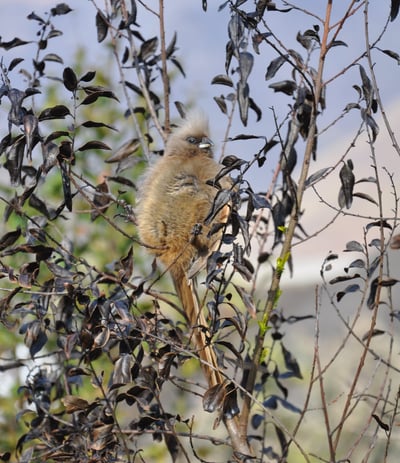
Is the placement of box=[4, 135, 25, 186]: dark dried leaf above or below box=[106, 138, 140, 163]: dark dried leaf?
below

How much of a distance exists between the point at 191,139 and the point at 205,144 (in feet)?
0.18

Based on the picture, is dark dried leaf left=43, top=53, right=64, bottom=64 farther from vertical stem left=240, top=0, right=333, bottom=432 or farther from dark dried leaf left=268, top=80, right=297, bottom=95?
vertical stem left=240, top=0, right=333, bottom=432

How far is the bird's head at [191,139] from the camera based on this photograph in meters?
2.55

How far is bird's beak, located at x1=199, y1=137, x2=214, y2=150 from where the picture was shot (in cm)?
261

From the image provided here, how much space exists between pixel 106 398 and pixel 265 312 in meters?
0.47

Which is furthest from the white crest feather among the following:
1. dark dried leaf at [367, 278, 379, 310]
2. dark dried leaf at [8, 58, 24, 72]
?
dark dried leaf at [367, 278, 379, 310]

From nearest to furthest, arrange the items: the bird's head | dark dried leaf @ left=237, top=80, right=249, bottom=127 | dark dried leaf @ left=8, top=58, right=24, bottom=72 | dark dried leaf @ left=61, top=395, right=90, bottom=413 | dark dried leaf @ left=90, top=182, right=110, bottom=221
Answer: dark dried leaf @ left=237, top=80, right=249, bottom=127
dark dried leaf @ left=61, top=395, right=90, bottom=413
dark dried leaf @ left=8, top=58, right=24, bottom=72
dark dried leaf @ left=90, top=182, right=110, bottom=221
the bird's head

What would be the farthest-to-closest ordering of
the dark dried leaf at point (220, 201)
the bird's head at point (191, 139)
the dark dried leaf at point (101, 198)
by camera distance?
the bird's head at point (191, 139) < the dark dried leaf at point (101, 198) < the dark dried leaf at point (220, 201)

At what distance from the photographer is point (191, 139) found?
8.55 ft

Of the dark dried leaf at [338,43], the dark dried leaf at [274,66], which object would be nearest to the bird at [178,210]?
the dark dried leaf at [274,66]

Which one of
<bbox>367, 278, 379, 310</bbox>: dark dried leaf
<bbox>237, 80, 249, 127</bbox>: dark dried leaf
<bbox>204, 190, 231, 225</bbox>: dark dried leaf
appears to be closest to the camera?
<bbox>204, 190, 231, 225</bbox>: dark dried leaf

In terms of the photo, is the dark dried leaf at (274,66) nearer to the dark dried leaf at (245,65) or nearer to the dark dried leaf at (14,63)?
the dark dried leaf at (245,65)

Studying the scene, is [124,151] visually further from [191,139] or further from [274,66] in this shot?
[274,66]

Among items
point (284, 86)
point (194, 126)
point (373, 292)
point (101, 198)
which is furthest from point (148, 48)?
point (373, 292)
